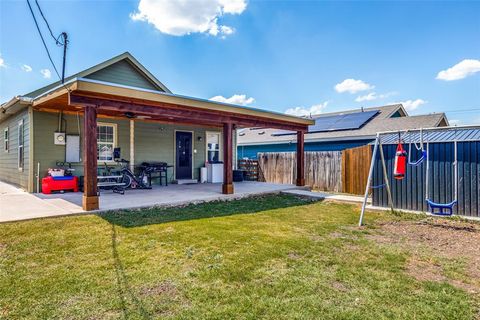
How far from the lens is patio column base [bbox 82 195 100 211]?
5.71 m

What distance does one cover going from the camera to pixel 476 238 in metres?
4.56

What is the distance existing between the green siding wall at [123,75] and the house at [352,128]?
806cm

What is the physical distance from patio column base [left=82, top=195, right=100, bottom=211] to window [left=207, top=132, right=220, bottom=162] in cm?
719

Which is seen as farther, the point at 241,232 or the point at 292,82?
the point at 292,82

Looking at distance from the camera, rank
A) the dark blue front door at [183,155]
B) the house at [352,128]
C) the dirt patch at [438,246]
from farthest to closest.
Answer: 1. the house at [352,128]
2. the dark blue front door at [183,155]
3. the dirt patch at [438,246]

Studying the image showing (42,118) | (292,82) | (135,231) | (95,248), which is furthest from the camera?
(292,82)

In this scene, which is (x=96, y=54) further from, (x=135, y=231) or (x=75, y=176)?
(x=135, y=231)

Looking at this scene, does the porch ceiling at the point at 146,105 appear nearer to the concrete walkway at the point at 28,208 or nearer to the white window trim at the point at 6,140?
the concrete walkway at the point at 28,208

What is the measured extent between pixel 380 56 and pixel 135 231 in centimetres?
1341

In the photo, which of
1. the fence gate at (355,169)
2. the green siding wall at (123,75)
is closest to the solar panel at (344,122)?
the fence gate at (355,169)

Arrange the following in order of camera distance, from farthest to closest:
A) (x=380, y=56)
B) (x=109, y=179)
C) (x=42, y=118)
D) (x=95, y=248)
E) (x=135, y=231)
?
(x=380, y=56) → (x=109, y=179) → (x=42, y=118) → (x=135, y=231) → (x=95, y=248)

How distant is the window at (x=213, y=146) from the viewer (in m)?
12.8

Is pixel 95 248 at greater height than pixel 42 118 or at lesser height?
lesser

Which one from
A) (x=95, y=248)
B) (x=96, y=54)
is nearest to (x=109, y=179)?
(x=96, y=54)
